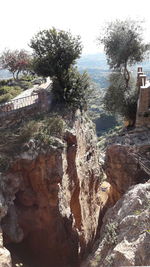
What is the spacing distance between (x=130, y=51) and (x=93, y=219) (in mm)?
12162

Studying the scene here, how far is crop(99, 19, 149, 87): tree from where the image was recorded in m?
17.9

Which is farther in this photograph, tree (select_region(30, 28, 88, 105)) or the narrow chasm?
tree (select_region(30, 28, 88, 105))

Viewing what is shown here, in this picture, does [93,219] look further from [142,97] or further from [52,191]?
[142,97]

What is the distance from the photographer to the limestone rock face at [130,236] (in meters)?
6.77

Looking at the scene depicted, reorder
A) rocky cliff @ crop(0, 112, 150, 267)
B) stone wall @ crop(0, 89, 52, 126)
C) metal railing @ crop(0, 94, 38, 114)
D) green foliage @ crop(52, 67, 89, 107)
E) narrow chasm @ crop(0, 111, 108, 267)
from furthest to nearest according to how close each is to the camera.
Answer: green foliage @ crop(52, 67, 89, 107), metal railing @ crop(0, 94, 38, 114), stone wall @ crop(0, 89, 52, 126), narrow chasm @ crop(0, 111, 108, 267), rocky cliff @ crop(0, 112, 150, 267)

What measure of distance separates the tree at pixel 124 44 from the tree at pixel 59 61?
2.29 metres

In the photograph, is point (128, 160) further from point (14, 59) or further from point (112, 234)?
point (14, 59)

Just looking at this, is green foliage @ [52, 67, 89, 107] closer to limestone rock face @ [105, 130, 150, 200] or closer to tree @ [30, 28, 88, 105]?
tree @ [30, 28, 88, 105]

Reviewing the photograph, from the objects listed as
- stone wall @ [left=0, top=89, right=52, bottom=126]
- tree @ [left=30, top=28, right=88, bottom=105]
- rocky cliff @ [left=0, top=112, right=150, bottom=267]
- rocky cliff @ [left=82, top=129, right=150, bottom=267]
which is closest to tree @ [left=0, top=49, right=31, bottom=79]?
tree @ [left=30, top=28, right=88, bottom=105]

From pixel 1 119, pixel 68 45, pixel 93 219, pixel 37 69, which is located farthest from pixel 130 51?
pixel 93 219

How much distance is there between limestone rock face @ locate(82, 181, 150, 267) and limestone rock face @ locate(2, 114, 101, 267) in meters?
6.01

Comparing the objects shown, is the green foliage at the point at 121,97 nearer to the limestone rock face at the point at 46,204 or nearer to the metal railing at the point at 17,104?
the limestone rock face at the point at 46,204

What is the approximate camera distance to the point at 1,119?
16.3 m

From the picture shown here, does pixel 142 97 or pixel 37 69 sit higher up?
pixel 37 69
